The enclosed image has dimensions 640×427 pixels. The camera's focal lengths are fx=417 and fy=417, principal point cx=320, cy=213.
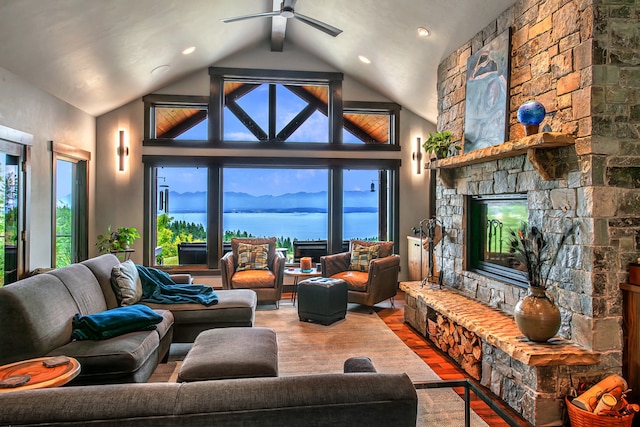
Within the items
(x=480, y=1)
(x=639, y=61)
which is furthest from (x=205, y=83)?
(x=639, y=61)

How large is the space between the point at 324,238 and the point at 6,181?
179 inches

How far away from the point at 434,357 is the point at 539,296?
1436 mm

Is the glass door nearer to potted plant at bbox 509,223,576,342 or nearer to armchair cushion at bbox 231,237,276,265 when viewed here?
armchair cushion at bbox 231,237,276,265

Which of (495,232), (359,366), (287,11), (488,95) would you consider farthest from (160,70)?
(359,366)

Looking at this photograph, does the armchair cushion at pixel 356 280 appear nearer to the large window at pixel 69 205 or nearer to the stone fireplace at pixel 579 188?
A: the stone fireplace at pixel 579 188

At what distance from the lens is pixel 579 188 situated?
2836mm

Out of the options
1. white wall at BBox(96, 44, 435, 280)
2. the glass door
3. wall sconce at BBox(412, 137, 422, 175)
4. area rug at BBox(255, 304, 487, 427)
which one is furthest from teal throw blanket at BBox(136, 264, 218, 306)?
wall sconce at BBox(412, 137, 422, 175)

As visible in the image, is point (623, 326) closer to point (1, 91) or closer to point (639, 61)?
point (639, 61)

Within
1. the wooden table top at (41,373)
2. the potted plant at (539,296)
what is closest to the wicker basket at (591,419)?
the potted plant at (539,296)

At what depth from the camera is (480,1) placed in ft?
12.5

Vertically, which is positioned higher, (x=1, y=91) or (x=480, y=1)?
(x=480, y=1)

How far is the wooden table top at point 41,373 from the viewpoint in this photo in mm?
2043

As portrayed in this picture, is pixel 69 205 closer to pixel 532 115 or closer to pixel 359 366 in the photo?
pixel 359 366

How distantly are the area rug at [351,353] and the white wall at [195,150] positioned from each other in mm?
2513
